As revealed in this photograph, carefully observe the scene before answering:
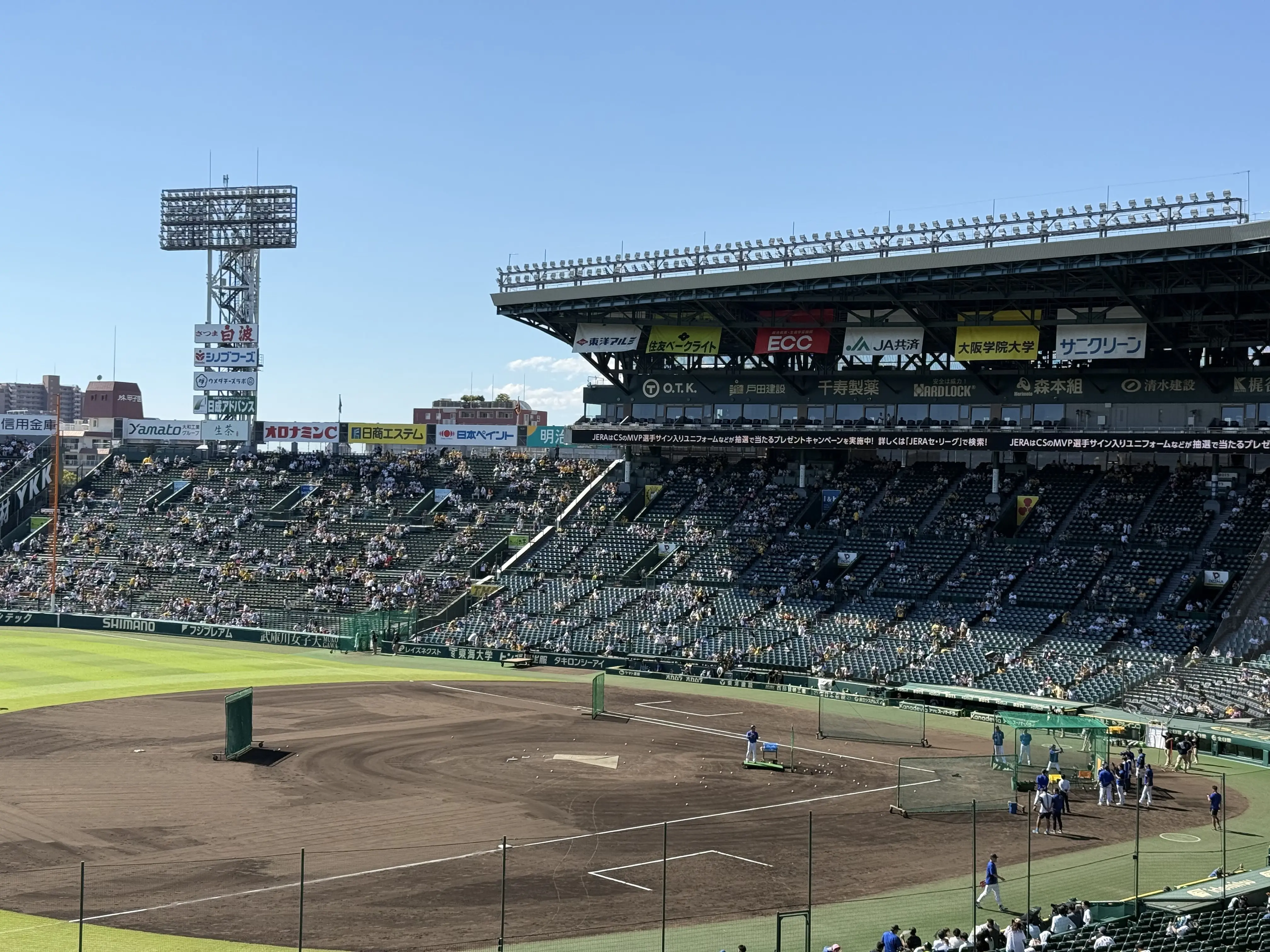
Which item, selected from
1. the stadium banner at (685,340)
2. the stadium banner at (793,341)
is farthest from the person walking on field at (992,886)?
the stadium banner at (685,340)

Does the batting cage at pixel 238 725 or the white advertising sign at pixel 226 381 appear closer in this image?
the batting cage at pixel 238 725

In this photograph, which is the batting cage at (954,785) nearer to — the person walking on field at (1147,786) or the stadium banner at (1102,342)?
the person walking on field at (1147,786)

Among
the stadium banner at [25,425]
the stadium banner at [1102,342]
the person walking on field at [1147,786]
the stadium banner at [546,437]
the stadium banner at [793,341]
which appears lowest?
the person walking on field at [1147,786]

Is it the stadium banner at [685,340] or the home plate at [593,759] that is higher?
the stadium banner at [685,340]

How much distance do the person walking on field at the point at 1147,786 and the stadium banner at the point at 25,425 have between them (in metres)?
92.8

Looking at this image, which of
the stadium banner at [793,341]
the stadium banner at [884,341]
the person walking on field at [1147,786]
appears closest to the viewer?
the person walking on field at [1147,786]

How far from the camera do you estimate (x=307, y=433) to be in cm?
9744

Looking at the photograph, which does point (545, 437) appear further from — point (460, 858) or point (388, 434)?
point (460, 858)

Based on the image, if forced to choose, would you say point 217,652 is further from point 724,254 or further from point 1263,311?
point 1263,311

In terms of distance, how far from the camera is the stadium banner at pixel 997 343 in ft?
217

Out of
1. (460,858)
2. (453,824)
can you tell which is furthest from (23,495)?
(460,858)

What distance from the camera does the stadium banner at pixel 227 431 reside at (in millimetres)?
97625

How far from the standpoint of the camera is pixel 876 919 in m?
26.4

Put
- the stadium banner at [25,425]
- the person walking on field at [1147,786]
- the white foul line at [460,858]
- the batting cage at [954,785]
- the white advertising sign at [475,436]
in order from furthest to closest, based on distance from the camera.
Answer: the stadium banner at [25,425], the white advertising sign at [475,436], the person walking on field at [1147,786], the batting cage at [954,785], the white foul line at [460,858]
